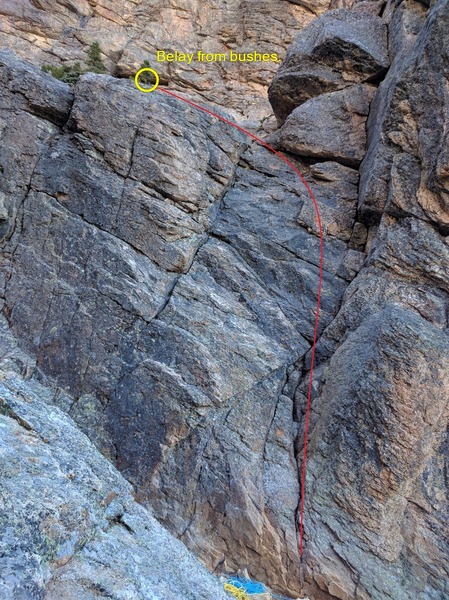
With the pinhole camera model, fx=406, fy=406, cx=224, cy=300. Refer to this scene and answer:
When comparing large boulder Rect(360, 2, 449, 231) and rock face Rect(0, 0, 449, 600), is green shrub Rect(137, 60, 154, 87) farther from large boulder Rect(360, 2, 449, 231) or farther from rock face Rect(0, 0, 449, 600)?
large boulder Rect(360, 2, 449, 231)

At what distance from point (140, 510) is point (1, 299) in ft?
21.4

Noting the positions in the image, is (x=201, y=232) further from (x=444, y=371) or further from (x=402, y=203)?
(x=444, y=371)

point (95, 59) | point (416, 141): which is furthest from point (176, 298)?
point (95, 59)

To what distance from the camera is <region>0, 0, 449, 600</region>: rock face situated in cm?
753

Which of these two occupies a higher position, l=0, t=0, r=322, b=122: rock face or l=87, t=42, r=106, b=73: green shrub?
l=0, t=0, r=322, b=122: rock face

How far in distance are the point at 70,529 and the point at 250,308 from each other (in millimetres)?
6471

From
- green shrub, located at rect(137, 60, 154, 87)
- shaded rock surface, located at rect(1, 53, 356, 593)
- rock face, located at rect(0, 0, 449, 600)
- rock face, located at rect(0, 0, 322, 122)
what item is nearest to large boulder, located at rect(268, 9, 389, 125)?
rock face, located at rect(0, 0, 449, 600)

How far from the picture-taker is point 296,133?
1246cm

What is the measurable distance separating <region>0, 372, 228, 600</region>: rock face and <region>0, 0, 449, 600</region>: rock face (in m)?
0.55

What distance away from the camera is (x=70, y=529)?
4188mm

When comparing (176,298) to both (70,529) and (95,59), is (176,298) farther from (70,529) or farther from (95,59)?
(95,59)

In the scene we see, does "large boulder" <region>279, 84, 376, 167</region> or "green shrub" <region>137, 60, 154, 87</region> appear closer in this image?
"large boulder" <region>279, 84, 376, 167</region>

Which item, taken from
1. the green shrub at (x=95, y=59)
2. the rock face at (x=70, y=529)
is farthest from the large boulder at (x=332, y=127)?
the green shrub at (x=95, y=59)

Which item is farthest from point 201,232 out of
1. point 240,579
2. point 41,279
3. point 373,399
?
point 240,579
